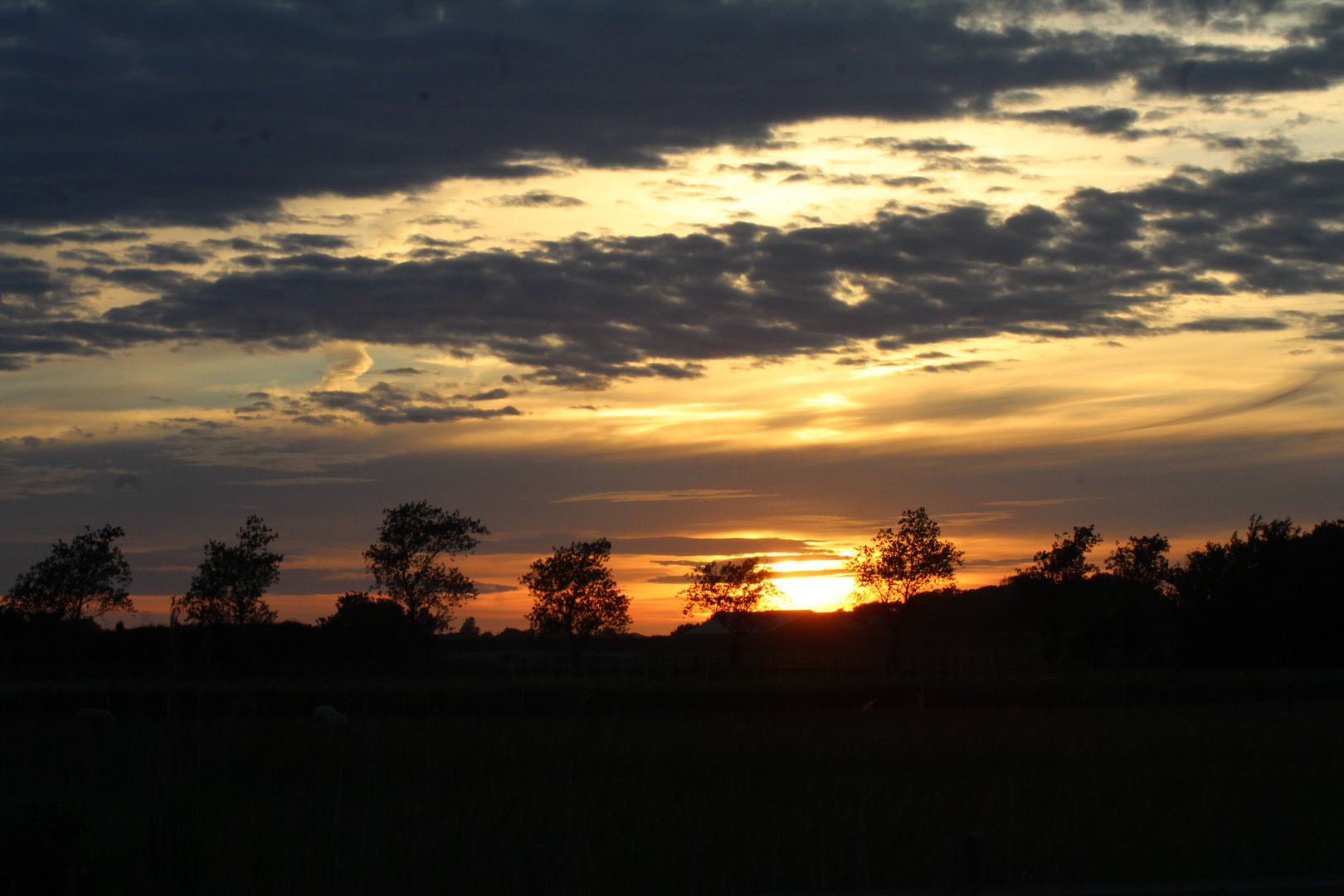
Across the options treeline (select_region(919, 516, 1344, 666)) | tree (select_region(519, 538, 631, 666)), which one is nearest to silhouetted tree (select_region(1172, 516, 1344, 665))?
treeline (select_region(919, 516, 1344, 666))

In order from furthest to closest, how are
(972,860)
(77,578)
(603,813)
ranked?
(77,578) < (603,813) < (972,860)

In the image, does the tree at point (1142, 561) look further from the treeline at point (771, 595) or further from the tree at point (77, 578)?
the tree at point (77, 578)

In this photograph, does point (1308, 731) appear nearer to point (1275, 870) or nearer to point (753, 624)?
point (1275, 870)

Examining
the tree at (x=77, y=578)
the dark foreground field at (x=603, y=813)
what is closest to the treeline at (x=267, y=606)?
the tree at (x=77, y=578)

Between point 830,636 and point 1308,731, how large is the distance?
103 meters

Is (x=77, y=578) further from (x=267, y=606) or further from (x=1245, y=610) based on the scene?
(x=1245, y=610)

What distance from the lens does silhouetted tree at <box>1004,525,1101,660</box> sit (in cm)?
7950

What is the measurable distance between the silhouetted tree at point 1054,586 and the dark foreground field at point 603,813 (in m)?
63.9

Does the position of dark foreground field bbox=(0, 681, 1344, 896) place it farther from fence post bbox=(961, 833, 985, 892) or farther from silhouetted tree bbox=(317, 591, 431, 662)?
silhouetted tree bbox=(317, 591, 431, 662)

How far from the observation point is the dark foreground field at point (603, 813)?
21.2 feet

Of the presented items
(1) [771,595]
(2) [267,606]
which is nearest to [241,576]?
(2) [267,606]

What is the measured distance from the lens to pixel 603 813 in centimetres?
921

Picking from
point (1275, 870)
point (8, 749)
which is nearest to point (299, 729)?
point (8, 749)

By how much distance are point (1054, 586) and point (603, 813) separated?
7702cm
